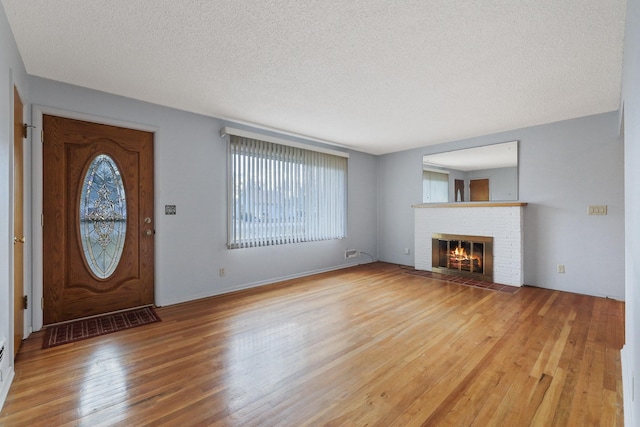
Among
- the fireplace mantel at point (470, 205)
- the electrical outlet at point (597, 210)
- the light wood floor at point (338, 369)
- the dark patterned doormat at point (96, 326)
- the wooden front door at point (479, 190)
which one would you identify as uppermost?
the wooden front door at point (479, 190)

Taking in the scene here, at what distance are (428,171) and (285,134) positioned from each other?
2767 mm

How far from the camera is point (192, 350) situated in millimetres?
2396

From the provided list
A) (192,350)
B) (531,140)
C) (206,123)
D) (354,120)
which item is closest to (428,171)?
(531,140)

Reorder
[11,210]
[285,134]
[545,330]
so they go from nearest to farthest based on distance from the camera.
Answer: [11,210] → [545,330] → [285,134]

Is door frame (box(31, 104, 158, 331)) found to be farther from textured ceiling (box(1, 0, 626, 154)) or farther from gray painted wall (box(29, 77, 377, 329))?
textured ceiling (box(1, 0, 626, 154))

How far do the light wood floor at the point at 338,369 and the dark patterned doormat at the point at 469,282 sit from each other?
2.30 feet

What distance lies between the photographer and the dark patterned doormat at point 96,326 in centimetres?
259

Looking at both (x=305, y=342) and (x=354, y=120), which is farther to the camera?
(x=354, y=120)

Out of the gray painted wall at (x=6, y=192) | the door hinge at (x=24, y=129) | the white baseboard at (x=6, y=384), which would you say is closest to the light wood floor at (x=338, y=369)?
the white baseboard at (x=6, y=384)

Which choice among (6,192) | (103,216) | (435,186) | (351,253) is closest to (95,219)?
(103,216)

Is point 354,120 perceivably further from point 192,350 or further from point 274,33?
point 192,350

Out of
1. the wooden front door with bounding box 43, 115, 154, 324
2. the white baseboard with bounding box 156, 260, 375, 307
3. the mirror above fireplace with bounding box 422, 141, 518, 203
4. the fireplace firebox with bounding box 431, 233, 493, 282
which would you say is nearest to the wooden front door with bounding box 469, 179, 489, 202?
the mirror above fireplace with bounding box 422, 141, 518, 203

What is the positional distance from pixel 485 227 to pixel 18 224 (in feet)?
18.2

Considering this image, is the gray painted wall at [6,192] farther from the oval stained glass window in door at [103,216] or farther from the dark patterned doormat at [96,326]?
the oval stained glass window in door at [103,216]
